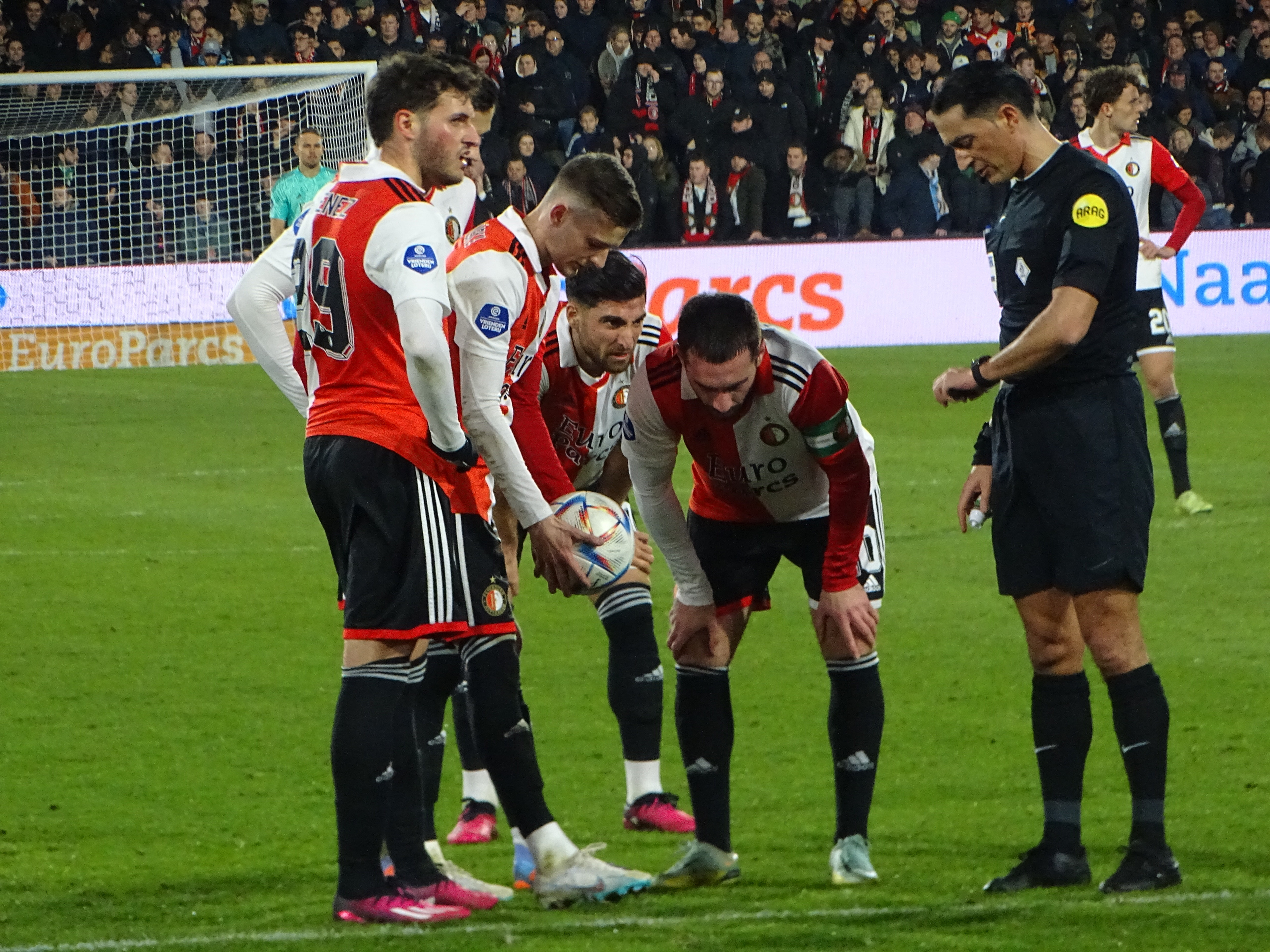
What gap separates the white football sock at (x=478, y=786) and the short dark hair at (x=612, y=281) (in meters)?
1.33

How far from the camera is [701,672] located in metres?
4.54

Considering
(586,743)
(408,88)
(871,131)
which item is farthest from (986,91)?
(871,131)

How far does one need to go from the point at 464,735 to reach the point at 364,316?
149 cm

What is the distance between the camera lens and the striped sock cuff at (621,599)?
5258 millimetres

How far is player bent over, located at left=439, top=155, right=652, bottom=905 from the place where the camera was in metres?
4.05

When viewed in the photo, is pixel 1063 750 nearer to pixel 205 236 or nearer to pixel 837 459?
pixel 837 459

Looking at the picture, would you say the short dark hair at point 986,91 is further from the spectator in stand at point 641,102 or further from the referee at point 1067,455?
the spectator in stand at point 641,102

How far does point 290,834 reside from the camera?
195 inches

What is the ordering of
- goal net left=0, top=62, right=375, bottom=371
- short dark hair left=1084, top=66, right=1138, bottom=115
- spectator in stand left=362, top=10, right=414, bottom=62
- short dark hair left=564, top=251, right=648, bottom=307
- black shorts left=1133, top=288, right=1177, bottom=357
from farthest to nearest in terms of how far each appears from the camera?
spectator in stand left=362, top=10, right=414, bottom=62
goal net left=0, top=62, right=375, bottom=371
black shorts left=1133, top=288, right=1177, bottom=357
short dark hair left=1084, top=66, right=1138, bottom=115
short dark hair left=564, top=251, right=648, bottom=307

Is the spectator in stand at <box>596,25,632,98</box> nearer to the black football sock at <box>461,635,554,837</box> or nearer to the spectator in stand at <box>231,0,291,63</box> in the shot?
the spectator in stand at <box>231,0,291,63</box>

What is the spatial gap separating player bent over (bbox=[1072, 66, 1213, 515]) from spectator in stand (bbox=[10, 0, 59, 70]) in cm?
1172

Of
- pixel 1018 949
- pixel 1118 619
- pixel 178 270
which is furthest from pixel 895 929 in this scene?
pixel 178 270

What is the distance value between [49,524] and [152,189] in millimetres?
7046

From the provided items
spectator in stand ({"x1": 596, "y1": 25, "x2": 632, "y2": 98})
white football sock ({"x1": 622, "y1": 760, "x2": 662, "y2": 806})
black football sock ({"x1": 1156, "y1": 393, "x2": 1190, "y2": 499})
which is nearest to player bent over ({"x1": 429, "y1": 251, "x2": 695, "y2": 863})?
white football sock ({"x1": 622, "y1": 760, "x2": 662, "y2": 806})
